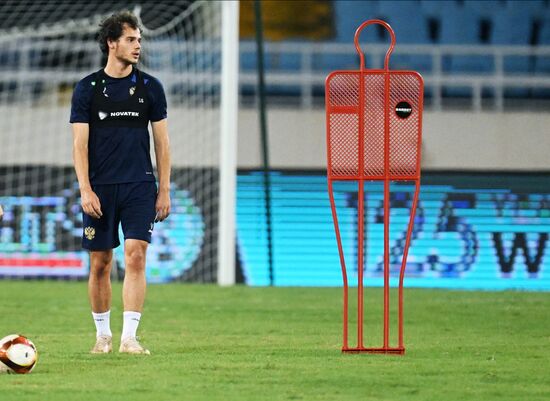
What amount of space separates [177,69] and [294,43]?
11.4 ft

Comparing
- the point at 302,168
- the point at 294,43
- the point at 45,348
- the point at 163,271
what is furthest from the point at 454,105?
the point at 45,348

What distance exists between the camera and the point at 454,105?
19.4 m

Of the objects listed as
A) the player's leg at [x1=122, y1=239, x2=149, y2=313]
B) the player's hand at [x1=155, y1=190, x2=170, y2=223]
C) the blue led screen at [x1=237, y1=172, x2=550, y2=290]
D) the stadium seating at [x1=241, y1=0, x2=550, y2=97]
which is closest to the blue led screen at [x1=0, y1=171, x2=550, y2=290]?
the blue led screen at [x1=237, y1=172, x2=550, y2=290]

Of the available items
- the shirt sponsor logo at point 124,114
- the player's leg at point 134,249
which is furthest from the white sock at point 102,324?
the shirt sponsor logo at point 124,114

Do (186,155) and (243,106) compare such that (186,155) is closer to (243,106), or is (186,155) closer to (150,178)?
(243,106)

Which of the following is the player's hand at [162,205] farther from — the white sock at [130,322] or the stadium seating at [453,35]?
the stadium seating at [453,35]

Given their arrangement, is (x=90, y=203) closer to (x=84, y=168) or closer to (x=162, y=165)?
(x=84, y=168)

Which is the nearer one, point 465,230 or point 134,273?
point 134,273

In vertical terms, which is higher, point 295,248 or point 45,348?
point 45,348

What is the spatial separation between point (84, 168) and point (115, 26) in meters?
0.77

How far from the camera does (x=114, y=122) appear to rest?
290 inches

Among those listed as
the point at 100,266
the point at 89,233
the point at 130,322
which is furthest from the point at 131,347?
the point at 89,233

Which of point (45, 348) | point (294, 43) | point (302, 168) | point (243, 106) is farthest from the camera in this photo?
point (294, 43)

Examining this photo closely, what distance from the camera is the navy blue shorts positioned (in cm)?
732
